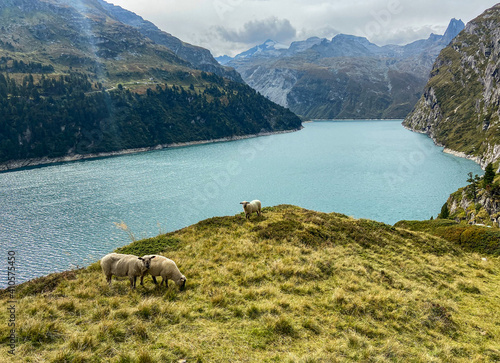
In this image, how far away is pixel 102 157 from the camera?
528 ft

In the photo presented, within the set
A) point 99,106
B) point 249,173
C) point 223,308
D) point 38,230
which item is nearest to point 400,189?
point 249,173

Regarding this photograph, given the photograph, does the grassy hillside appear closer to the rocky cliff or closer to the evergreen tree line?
the rocky cliff

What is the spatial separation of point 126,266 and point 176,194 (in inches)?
2721

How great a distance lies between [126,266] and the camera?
1425 cm

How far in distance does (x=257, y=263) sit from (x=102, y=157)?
6729 inches

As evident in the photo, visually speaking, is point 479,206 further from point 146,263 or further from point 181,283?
point 146,263

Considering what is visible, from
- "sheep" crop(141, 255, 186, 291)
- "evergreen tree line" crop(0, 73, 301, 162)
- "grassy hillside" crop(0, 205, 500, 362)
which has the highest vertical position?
"evergreen tree line" crop(0, 73, 301, 162)


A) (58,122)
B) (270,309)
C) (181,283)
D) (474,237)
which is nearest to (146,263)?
(181,283)

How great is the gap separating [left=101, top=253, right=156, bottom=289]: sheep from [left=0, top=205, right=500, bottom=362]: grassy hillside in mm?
703

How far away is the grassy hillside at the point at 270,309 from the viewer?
924 cm

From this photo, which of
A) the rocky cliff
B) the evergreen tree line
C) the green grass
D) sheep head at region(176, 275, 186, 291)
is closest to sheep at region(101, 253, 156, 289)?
sheep head at region(176, 275, 186, 291)

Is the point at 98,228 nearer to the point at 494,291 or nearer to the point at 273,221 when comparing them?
the point at 273,221

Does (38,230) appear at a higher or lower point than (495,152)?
lower

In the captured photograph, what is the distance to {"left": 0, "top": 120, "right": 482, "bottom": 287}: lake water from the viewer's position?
5097 centimetres
